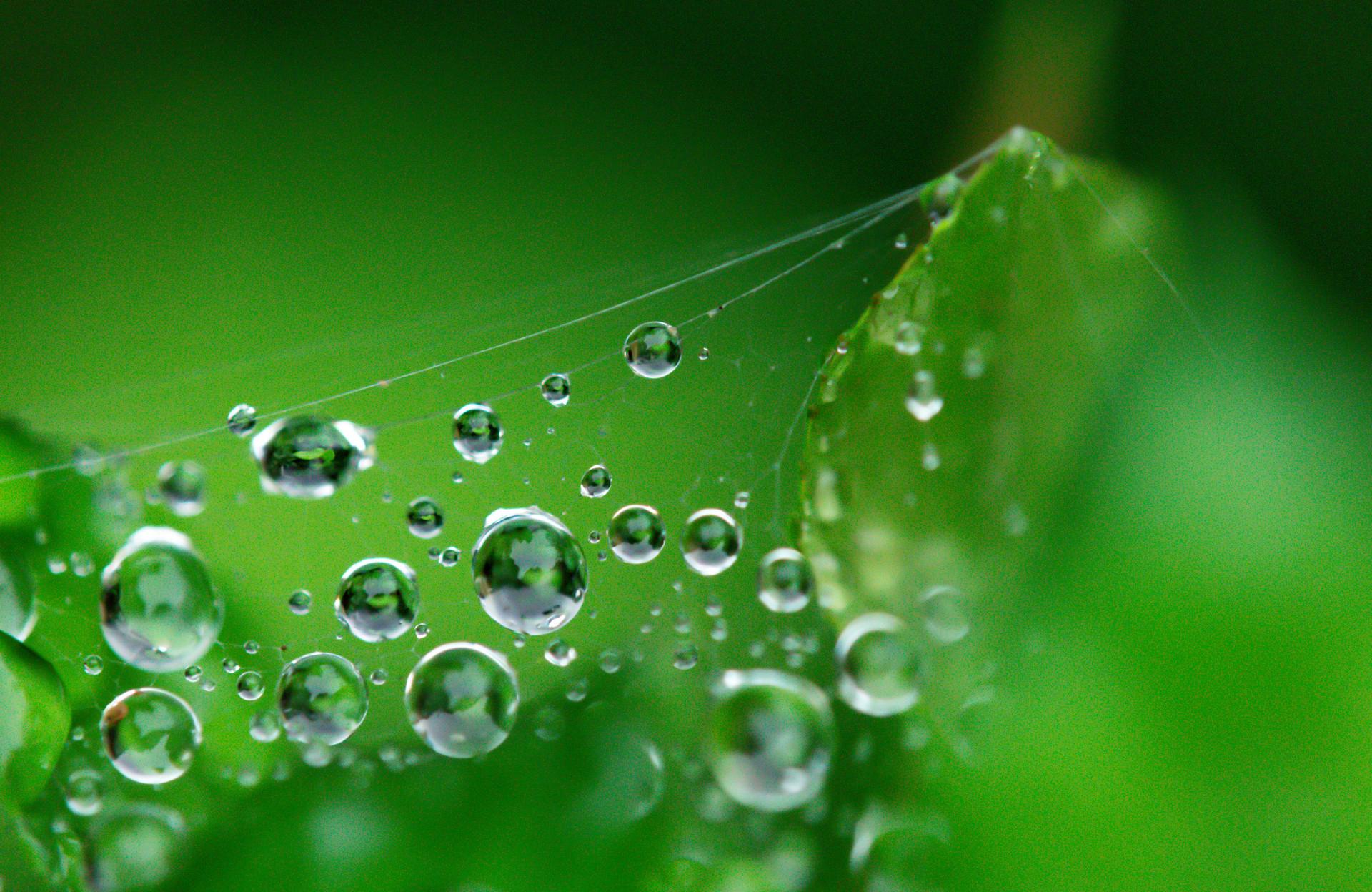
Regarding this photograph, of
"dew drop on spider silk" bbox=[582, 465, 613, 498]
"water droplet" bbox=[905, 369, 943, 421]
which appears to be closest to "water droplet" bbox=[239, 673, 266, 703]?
"dew drop on spider silk" bbox=[582, 465, 613, 498]

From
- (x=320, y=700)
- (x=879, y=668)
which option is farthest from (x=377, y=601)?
(x=879, y=668)

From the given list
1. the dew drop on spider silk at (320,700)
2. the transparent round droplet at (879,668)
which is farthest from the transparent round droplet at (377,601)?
the transparent round droplet at (879,668)

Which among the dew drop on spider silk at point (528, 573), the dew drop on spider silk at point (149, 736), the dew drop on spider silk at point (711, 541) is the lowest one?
the dew drop on spider silk at point (149, 736)

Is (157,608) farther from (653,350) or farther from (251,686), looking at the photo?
(653,350)

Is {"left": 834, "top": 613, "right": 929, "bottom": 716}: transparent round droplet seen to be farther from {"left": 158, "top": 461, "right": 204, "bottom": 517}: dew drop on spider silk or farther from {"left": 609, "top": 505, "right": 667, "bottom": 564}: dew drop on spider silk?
{"left": 158, "top": 461, "right": 204, "bottom": 517}: dew drop on spider silk

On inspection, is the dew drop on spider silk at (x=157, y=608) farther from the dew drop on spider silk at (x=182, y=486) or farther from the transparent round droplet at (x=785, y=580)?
the transparent round droplet at (x=785, y=580)

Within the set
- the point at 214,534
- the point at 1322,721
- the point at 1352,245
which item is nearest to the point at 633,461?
the point at 214,534

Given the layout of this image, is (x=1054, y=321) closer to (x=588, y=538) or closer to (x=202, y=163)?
(x=588, y=538)
